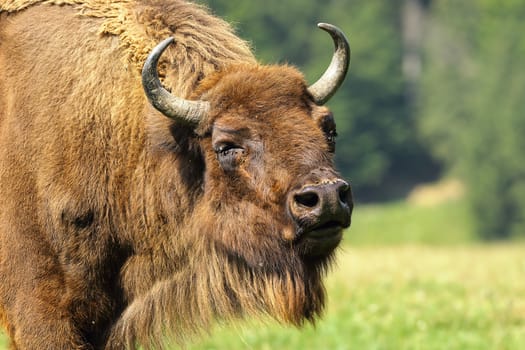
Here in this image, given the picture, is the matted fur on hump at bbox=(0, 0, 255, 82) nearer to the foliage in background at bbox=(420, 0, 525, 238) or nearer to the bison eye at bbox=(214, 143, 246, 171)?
the bison eye at bbox=(214, 143, 246, 171)

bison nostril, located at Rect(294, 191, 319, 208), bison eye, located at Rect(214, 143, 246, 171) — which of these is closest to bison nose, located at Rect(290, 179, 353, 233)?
bison nostril, located at Rect(294, 191, 319, 208)

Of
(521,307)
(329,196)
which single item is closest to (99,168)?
(329,196)

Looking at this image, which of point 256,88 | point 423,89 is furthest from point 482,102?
point 256,88

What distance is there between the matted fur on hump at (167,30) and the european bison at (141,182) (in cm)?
1

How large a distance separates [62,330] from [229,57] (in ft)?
6.65

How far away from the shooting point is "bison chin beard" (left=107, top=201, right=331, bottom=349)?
6.72m

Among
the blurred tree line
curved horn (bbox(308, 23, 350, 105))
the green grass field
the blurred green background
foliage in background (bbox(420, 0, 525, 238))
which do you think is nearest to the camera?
curved horn (bbox(308, 23, 350, 105))

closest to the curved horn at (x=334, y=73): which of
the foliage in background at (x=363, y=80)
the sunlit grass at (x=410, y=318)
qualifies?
the sunlit grass at (x=410, y=318)

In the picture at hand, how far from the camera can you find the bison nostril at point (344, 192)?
6234 mm

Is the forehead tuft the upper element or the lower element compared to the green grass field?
upper

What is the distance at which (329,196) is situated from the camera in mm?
6164

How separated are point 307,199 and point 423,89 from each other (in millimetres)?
82204

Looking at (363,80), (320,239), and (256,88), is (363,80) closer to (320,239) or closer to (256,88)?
(256,88)

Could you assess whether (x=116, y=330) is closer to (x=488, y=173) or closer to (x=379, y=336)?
(x=379, y=336)
